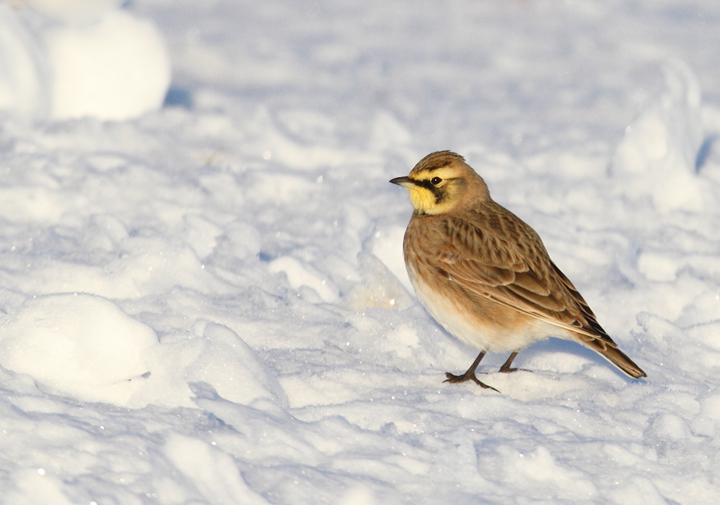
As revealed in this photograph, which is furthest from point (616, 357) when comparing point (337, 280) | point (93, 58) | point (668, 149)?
point (93, 58)

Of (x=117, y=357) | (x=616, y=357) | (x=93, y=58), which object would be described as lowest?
(x=117, y=357)

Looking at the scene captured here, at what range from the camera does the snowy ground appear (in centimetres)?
320

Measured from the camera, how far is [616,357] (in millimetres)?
4047

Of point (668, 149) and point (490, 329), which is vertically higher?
point (668, 149)

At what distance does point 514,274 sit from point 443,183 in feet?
2.70

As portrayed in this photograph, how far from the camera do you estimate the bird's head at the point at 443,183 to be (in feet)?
16.2

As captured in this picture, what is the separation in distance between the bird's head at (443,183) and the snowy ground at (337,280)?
607mm

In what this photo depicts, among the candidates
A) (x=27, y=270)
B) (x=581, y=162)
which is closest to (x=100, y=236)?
(x=27, y=270)

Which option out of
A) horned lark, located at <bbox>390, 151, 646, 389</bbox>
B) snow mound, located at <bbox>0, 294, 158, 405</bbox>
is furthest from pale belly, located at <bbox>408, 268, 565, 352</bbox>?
snow mound, located at <bbox>0, 294, 158, 405</bbox>

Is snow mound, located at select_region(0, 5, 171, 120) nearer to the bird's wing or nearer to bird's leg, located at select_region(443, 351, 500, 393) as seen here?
the bird's wing

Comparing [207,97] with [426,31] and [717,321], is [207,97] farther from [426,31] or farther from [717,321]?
[717,321]

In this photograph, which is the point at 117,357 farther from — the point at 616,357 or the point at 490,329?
the point at 616,357

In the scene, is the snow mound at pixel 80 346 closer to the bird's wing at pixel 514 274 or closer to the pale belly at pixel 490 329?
the pale belly at pixel 490 329

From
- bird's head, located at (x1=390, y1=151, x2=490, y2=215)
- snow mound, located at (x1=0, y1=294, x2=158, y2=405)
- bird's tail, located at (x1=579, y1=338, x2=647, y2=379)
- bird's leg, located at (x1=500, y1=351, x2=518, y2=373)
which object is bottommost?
snow mound, located at (x1=0, y1=294, x2=158, y2=405)
